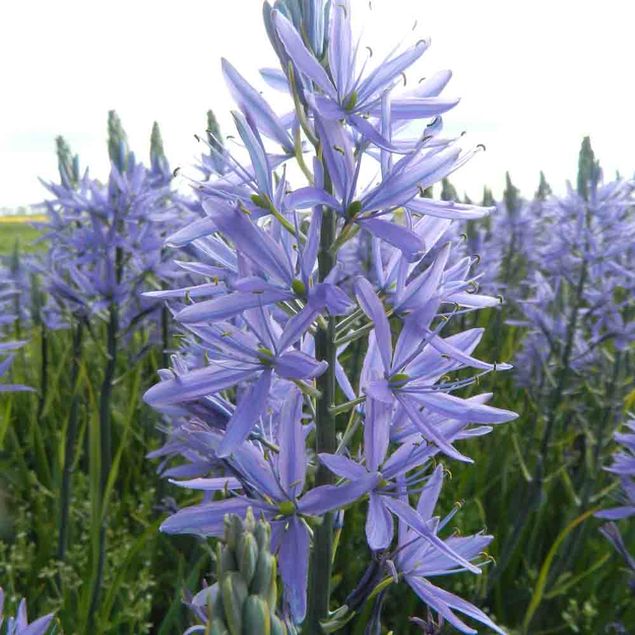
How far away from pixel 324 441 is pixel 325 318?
221mm

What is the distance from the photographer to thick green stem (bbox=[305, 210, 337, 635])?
129 cm

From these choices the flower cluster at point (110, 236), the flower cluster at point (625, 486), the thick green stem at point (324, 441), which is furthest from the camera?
the flower cluster at point (110, 236)

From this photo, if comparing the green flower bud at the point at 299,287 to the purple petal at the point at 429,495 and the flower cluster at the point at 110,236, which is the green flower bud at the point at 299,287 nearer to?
the purple petal at the point at 429,495

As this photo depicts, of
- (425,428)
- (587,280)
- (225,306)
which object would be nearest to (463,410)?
(425,428)

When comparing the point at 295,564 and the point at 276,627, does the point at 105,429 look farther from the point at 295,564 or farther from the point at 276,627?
the point at 276,627

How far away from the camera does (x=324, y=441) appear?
129 centimetres

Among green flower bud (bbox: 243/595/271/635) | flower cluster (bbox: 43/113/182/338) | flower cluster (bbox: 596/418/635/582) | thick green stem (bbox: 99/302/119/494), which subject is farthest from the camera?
flower cluster (bbox: 43/113/182/338)

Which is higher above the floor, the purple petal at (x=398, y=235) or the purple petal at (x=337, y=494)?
the purple petal at (x=398, y=235)

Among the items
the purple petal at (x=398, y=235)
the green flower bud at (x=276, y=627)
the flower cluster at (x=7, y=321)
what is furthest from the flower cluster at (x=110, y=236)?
Answer: the green flower bud at (x=276, y=627)

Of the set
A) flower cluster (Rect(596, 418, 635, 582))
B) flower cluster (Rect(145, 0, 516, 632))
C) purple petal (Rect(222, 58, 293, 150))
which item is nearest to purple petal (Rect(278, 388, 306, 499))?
flower cluster (Rect(145, 0, 516, 632))

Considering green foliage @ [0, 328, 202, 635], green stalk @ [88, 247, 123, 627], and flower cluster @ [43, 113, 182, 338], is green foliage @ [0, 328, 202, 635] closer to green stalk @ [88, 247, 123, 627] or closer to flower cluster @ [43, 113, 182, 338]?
green stalk @ [88, 247, 123, 627]

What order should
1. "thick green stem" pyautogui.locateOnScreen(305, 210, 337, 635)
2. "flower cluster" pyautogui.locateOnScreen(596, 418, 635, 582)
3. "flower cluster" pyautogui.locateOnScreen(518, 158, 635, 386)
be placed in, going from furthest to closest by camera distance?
"flower cluster" pyautogui.locateOnScreen(518, 158, 635, 386), "flower cluster" pyautogui.locateOnScreen(596, 418, 635, 582), "thick green stem" pyautogui.locateOnScreen(305, 210, 337, 635)

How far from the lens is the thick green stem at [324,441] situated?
129 centimetres

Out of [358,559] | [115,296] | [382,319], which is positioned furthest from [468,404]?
[115,296]
